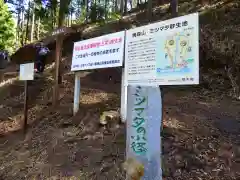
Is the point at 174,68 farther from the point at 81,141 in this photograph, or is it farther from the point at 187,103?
the point at 187,103

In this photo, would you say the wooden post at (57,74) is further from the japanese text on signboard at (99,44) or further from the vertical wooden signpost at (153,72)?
the vertical wooden signpost at (153,72)

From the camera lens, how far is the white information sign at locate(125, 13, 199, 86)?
5.29 m

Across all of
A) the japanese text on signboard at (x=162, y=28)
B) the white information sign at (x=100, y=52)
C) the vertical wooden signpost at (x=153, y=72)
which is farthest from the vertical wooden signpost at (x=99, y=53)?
the japanese text on signboard at (x=162, y=28)

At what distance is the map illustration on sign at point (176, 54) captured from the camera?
533 cm


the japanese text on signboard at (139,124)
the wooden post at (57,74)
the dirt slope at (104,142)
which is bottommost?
the dirt slope at (104,142)

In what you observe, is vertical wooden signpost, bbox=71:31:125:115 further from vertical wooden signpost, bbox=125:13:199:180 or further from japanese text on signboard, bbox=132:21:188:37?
japanese text on signboard, bbox=132:21:188:37

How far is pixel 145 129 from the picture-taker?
3.45 metres

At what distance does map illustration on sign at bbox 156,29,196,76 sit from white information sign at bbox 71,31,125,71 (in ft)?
4.16

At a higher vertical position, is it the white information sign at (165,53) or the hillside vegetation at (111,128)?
the white information sign at (165,53)

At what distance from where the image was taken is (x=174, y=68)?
5.47 metres

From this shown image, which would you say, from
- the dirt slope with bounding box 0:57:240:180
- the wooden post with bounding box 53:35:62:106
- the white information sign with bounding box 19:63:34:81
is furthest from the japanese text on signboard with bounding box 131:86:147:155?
the wooden post with bounding box 53:35:62:106

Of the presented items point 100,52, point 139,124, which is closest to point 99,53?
point 100,52

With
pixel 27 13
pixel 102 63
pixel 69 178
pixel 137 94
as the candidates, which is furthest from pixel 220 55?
pixel 27 13

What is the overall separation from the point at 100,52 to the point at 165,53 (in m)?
2.17
